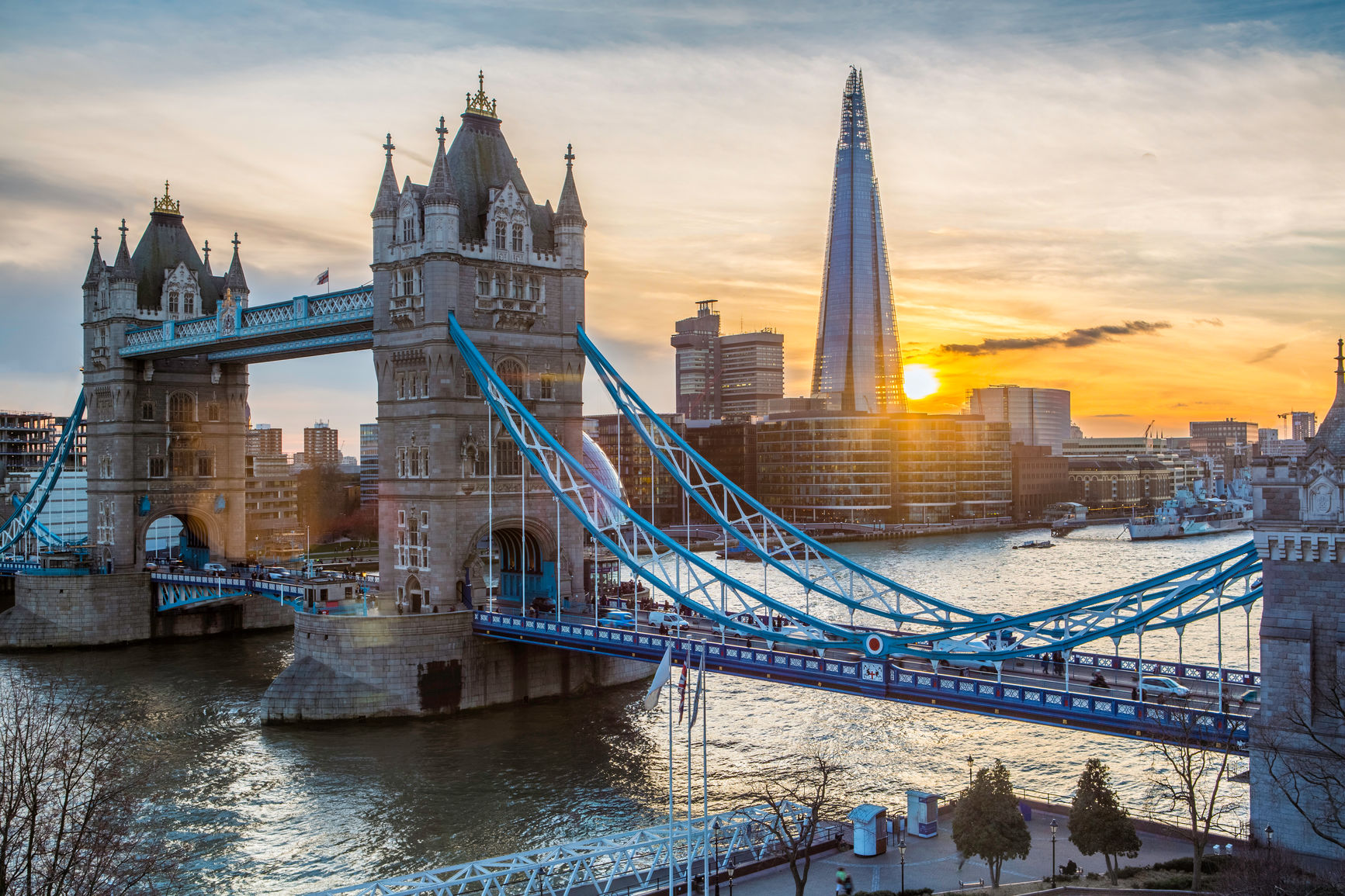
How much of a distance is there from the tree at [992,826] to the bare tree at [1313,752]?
6655mm

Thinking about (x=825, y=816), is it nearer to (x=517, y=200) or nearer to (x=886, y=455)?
(x=517, y=200)

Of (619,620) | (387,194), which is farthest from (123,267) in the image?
(619,620)

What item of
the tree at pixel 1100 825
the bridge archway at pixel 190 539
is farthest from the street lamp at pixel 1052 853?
the bridge archway at pixel 190 539

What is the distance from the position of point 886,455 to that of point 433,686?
145456 mm

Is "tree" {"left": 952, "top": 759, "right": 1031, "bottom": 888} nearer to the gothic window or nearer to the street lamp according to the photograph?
the street lamp

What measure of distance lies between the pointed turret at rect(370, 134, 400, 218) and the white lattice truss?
36341 millimetres

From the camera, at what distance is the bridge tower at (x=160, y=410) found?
84.6m

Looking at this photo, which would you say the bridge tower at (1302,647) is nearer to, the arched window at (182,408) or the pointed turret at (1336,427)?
the pointed turret at (1336,427)

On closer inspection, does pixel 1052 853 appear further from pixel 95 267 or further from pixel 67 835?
pixel 95 267

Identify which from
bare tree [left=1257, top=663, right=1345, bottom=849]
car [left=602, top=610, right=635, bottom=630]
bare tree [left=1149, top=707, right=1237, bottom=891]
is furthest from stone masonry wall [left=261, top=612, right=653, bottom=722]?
bare tree [left=1257, top=663, right=1345, bottom=849]

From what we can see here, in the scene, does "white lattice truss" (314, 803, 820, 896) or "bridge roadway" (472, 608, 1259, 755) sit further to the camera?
"bridge roadway" (472, 608, 1259, 755)

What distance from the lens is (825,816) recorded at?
40562 millimetres

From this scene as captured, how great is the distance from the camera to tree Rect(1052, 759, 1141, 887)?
3059cm

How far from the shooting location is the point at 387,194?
6312 cm
